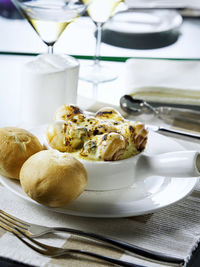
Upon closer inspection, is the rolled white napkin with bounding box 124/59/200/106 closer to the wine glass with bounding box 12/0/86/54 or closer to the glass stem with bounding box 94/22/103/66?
the glass stem with bounding box 94/22/103/66

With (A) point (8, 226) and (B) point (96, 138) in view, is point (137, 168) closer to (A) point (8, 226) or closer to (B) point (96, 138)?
(B) point (96, 138)

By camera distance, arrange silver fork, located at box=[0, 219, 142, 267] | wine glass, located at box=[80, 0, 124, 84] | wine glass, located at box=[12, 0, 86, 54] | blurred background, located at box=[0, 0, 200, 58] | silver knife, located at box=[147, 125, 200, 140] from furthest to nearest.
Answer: blurred background, located at box=[0, 0, 200, 58] < wine glass, located at box=[80, 0, 124, 84] < wine glass, located at box=[12, 0, 86, 54] < silver knife, located at box=[147, 125, 200, 140] < silver fork, located at box=[0, 219, 142, 267]

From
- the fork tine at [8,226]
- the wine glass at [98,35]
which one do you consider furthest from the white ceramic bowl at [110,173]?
the wine glass at [98,35]

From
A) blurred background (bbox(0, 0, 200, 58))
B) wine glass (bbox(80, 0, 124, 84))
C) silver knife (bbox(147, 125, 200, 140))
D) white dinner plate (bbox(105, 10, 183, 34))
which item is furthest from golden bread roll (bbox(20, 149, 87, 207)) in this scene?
white dinner plate (bbox(105, 10, 183, 34))

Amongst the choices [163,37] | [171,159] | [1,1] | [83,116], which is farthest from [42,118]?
[1,1]

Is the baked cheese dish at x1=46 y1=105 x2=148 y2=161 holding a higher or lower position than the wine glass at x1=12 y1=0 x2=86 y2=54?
lower

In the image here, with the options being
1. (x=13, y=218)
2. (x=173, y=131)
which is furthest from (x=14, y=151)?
(x=173, y=131)

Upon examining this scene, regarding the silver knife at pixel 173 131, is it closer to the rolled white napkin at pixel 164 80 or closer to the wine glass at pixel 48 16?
the rolled white napkin at pixel 164 80
